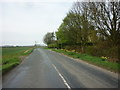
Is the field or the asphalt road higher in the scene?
the asphalt road

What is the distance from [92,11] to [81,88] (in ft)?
63.4

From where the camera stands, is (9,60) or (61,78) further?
(9,60)

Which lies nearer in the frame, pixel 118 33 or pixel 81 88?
pixel 81 88

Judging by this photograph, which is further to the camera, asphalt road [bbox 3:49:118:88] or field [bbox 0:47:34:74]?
field [bbox 0:47:34:74]

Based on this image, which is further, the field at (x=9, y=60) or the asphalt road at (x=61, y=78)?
the field at (x=9, y=60)

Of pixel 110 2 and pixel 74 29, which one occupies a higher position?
pixel 110 2

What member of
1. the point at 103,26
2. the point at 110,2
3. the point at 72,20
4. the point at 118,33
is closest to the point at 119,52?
the point at 118,33

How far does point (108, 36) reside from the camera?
22844 mm

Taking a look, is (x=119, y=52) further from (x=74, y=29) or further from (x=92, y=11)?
(x=74, y=29)

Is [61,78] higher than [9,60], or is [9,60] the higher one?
[61,78]

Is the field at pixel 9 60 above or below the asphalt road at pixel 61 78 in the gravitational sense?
below

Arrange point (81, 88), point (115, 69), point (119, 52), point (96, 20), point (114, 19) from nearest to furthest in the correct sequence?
point (81, 88), point (115, 69), point (119, 52), point (114, 19), point (96, 20)

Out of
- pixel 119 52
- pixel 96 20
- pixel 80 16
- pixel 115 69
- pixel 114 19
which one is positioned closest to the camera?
pixel 115 69

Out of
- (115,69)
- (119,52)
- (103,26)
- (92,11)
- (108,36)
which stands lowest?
(115,69)
